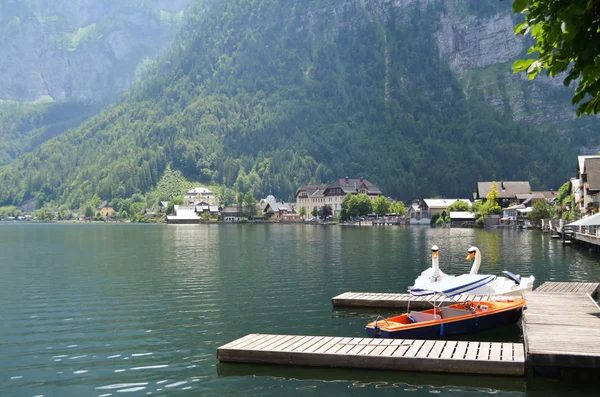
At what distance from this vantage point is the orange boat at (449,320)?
2717cm

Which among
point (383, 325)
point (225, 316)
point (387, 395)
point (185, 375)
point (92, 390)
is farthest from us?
point (225, 316)

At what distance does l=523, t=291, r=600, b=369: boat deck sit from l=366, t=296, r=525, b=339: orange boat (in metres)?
1.19

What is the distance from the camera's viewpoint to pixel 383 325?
27406mm

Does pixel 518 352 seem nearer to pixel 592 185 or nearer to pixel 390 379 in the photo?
pixel 390 379

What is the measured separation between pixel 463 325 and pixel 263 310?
13.1 m

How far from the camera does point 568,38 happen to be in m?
9.04

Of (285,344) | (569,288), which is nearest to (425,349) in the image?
(285,344)

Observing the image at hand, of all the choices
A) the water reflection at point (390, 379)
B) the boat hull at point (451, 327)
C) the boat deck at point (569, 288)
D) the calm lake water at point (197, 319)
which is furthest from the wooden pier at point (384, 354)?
the boat deck at point (569, 288)

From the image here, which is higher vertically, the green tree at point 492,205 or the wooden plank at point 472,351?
the green tree at point 492,205

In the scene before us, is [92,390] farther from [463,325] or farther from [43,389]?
[463,325]

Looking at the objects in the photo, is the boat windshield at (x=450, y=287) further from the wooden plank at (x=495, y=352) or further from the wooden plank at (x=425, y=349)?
the wooden plank at (x=495, y=352)

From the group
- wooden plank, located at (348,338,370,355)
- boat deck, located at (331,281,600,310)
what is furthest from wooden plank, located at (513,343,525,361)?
boat deck, located at (331,281,600,310)

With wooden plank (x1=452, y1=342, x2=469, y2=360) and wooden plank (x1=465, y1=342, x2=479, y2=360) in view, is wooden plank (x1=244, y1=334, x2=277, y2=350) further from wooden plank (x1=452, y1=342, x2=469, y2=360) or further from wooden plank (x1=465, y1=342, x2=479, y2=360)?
wooden plank (x1=465, y1=342, x2=479, y2=360)

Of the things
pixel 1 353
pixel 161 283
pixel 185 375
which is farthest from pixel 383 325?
pixel 161 283
